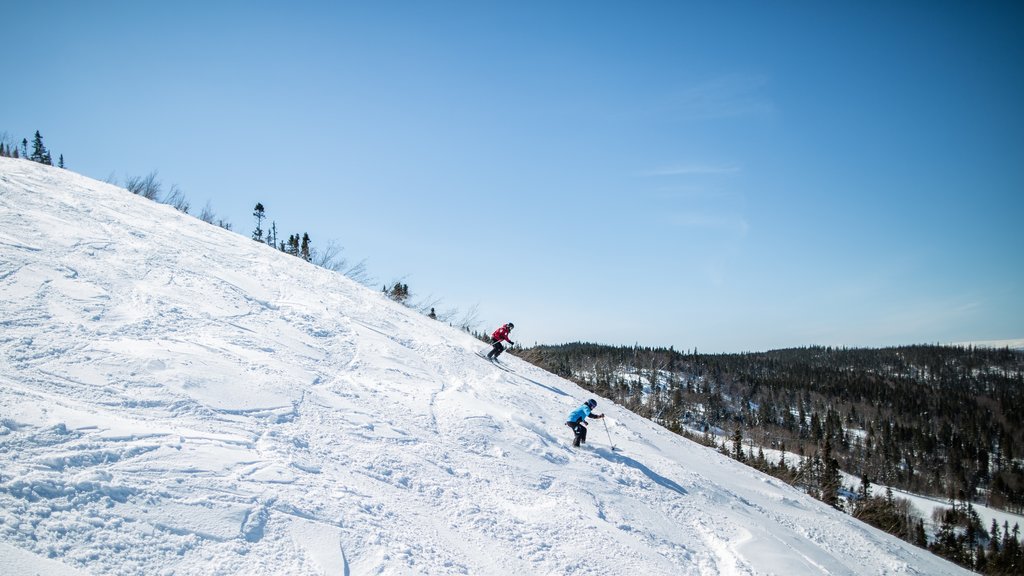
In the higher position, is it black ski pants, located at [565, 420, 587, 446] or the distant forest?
black ski pants, located at [565, 420, 587, 446]

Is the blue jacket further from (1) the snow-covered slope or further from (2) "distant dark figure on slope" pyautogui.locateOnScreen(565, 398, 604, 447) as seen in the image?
(1) the snow-covered slope

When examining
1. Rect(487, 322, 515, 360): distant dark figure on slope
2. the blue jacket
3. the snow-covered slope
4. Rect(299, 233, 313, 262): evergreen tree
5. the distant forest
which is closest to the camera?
the snow-covered slope

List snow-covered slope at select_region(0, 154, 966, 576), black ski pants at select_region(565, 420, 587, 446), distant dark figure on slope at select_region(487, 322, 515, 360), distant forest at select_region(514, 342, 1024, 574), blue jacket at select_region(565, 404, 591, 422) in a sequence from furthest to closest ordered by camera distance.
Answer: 1. distant forest at select_region(514, 342, 1024, 574)
2. distant dark figure on slope at select_region(487, 322, 515, 360)
3. blue jacket at select_region(565, 404, 591, 422)
4. black ski pants at select_region(565, 420, 587, 446)
5. snow-covered slope at select_region(0, 154, 966, 576)

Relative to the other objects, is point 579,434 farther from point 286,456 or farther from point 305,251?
point 305,251

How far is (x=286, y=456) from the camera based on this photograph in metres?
4.85

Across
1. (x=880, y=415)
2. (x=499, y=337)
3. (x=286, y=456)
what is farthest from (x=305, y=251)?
(x=880, y=415)

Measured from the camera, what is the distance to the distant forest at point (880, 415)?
87.6 metres

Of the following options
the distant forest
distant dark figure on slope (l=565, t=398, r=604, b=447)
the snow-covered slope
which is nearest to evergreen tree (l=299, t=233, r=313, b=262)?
the snow-covered slope

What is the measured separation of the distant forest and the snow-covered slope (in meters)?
37.2

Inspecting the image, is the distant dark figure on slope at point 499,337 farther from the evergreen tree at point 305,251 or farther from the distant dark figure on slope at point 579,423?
the evergreen tree at point 305,251

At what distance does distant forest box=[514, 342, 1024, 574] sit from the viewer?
87.6 m

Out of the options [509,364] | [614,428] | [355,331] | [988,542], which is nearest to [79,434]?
[355,331]

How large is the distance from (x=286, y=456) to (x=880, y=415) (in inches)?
6331

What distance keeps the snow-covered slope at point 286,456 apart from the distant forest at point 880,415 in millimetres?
37173
